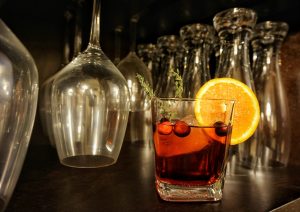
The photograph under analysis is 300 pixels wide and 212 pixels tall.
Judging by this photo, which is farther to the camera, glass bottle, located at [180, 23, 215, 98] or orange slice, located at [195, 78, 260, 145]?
glass bottle, located at [180, 23, 215, 98]

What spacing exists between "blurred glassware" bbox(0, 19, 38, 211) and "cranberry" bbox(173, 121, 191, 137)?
20 cm

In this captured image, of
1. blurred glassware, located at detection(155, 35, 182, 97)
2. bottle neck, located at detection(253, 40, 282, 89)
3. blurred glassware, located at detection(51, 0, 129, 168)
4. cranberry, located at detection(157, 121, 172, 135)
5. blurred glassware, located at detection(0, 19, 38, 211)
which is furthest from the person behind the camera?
blurred glassware, located at detection(155, 35, 182, 97)

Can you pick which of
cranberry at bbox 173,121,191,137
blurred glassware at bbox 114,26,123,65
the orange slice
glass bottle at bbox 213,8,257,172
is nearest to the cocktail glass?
cranberry at bbox 173,121,191,137

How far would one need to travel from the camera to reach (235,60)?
2.45 ft

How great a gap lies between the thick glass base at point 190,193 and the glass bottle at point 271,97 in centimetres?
34

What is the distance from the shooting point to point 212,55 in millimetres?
987

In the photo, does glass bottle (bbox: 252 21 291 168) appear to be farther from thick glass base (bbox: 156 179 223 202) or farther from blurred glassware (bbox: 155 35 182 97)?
thick glass base (bbox: 156 179 223 202)

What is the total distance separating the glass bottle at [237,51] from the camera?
671 millimetres

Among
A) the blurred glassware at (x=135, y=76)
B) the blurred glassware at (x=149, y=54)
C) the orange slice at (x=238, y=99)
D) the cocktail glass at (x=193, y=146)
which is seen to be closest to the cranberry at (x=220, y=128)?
the cocktail glass at (x=193, y=146)

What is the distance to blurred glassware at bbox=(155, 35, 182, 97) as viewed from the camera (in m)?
0.91

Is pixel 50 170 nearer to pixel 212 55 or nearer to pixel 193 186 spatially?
pixel 193 186

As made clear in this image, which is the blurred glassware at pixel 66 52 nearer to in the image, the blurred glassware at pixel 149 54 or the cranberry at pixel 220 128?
the blurred glassware at pixel 149 54

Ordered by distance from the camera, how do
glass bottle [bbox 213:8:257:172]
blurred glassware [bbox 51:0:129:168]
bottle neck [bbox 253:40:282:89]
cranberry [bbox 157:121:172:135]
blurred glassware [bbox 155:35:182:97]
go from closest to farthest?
cranberry [bbox 157:121:172:135], blurred glassware [bbox 51:0:129:168], glass bottle [bbox 213:8:257:172], bottle neck [bbox 253:40:282:89], blurred glassware [bbox 155:35:182:97]

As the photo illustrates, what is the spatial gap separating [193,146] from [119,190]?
128 mm
